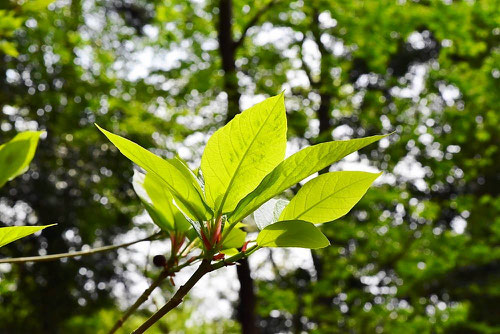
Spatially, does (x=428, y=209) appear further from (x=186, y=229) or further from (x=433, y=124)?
(x=186, y=229)

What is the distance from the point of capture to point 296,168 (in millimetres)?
373

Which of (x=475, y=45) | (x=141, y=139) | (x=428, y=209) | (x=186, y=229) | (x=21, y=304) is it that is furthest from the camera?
(x=21, y=304)

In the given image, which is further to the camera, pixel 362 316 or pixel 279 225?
pixel 362 316

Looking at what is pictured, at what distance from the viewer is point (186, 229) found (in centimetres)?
50

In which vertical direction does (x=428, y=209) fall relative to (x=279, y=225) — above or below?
below

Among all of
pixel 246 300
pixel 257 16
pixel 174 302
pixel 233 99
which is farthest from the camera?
pixel 257 16

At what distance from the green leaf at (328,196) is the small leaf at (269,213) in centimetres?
2

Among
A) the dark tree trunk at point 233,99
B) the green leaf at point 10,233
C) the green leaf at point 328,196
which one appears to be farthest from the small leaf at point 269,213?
the dark tree trunk at point 233,99

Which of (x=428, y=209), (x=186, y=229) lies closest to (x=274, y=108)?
(x=186, y=229)

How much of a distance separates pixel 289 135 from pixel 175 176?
5.76 meters

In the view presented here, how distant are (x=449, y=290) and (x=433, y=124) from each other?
3459mm

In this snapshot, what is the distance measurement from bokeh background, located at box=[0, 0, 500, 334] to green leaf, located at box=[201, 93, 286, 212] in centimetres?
392

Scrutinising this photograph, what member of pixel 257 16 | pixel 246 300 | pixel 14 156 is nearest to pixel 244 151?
pixel 14 156

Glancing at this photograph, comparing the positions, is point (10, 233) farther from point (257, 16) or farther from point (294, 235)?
point (257, 16)
